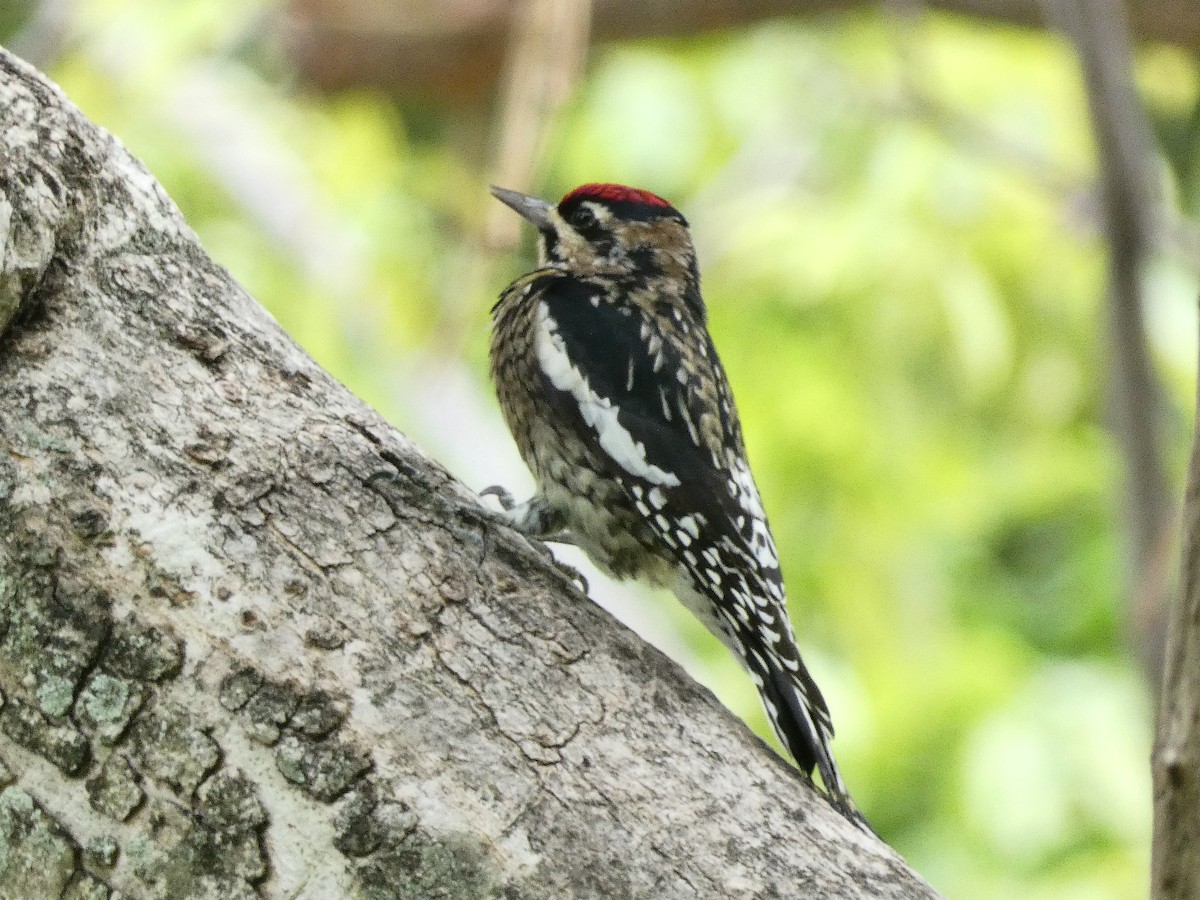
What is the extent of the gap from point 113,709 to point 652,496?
1.09m

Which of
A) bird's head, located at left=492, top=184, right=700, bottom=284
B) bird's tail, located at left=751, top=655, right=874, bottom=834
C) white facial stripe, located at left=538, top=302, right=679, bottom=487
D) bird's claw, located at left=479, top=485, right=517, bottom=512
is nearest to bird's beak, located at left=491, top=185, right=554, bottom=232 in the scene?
bird's head, located at left=492, top=184, right=700, bottom=284

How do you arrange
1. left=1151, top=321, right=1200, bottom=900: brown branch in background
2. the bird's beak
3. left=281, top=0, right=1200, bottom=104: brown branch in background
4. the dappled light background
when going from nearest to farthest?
left=1151, top=321, right=1200, bottom=900: brown branch in background
the bird's beak
the dappled light background
left=281, top=0, right=1200, bottom=104: brown branch in background

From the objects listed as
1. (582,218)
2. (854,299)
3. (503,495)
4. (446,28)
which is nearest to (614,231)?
(582,218)

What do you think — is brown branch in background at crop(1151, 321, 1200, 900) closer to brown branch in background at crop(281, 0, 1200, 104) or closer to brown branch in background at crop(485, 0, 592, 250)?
brown branch in background at crop(485, 0, 592, 250)

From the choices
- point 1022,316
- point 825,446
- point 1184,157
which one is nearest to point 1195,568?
point 825,446

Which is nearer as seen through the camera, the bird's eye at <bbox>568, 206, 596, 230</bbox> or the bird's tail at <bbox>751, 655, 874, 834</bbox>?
the bird's tail at <bbox>751, 655, 874, 834</bbox>

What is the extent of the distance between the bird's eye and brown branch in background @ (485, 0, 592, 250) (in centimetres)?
26

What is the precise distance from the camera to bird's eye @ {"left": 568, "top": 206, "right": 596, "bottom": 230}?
312 cm

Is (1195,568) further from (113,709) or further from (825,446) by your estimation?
(825,446)

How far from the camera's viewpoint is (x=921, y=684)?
5.32m

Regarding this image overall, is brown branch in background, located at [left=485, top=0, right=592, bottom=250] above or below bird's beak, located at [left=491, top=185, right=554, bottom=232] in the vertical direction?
above

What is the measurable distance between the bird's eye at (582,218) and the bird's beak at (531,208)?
0.05 m

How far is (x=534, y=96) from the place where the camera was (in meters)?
3.73

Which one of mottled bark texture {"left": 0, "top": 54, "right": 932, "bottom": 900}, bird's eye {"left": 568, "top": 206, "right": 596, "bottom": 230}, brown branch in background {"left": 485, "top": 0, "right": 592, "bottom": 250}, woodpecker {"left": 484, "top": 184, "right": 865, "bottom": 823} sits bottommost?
mottled bark texture {"left": 0, "top": 54, "right": 932, "bottom": 900}
